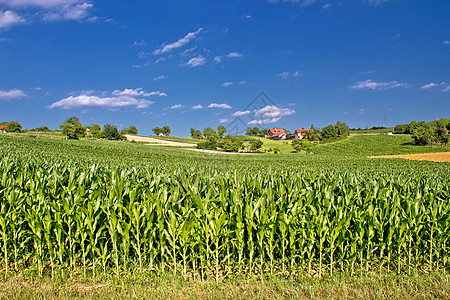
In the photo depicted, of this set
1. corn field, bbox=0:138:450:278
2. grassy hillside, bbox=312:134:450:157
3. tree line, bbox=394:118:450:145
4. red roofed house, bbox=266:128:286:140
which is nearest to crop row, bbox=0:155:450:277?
corn field, bbox=0:138:450:278

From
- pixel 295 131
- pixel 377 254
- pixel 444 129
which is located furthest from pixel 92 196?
pixel 295 131

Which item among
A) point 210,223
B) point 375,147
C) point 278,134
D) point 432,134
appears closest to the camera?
point 210,223

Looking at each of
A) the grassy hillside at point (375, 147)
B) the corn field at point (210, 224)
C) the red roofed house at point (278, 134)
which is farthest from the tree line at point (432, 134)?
the corn field at point (210, 224)

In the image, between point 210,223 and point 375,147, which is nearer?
point 210,223

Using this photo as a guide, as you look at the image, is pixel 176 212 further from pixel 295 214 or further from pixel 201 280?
pixel 295 214

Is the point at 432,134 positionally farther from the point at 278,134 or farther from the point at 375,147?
the point at 278,134

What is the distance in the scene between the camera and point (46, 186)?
4902mm

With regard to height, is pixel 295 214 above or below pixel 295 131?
below

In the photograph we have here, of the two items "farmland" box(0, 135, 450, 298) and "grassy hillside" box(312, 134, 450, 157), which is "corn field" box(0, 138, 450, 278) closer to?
"farmland" box(0, 135, 450, 298)

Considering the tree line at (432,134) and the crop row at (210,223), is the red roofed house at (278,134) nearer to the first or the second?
the tree line at (432,134)

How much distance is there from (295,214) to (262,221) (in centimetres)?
61

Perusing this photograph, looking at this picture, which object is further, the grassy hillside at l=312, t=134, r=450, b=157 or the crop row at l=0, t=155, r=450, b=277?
the grassy hillside at l=312, t=134, r=450, b=157

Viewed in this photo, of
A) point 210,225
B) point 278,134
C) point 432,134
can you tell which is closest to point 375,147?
point 432,134

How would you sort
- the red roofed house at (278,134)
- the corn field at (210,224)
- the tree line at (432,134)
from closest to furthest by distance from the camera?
1. the corn field at (210,224)
2. the tree line at (432,134)
3. the red roofed house at (278,134)
